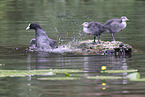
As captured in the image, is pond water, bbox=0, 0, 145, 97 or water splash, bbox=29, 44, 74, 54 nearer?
pond water, bbox=0, 0, 145, 97

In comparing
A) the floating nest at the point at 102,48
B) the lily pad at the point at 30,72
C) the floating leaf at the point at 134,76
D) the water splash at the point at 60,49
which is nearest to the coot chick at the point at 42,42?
the water splash at the point at 60,49

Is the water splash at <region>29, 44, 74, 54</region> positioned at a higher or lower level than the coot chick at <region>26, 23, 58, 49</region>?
lower

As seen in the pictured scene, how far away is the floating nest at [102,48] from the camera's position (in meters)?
14.9

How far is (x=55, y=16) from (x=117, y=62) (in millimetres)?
14797

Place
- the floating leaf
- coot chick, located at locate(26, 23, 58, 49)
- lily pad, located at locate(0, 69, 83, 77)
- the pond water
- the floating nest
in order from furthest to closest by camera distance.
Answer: coot chick, located at locate(26, 23, 58, 49) → the floating nest → lily pad, located at locate(0, 69, 83, 77) → the floating leaf → the pond water

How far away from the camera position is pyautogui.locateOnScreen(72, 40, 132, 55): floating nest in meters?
14.9

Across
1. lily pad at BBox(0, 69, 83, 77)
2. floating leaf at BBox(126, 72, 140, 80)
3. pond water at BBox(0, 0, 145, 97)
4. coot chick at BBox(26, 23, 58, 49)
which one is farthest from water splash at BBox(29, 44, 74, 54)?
floating leaf at BBox(126, 72, 140, 80)

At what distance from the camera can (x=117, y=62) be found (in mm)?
13188

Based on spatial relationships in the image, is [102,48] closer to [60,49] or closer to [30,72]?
[60,49]

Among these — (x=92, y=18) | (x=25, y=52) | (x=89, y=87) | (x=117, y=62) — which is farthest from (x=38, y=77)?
(x=92, y=18)

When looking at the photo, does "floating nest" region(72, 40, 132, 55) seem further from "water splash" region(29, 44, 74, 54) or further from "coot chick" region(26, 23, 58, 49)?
"coot chick" region(26, 23, 58, 49)

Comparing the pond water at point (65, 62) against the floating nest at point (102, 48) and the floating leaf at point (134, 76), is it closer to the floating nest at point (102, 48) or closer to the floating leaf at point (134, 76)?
the floating leaf at point (134, 76)

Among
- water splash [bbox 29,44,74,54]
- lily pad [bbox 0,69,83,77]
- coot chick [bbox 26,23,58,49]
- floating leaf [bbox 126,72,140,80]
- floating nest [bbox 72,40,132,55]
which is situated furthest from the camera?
coot chick [bbox 26,23,58,49]

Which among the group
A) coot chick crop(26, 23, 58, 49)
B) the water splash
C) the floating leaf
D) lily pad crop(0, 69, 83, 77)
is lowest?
the floating leaf
